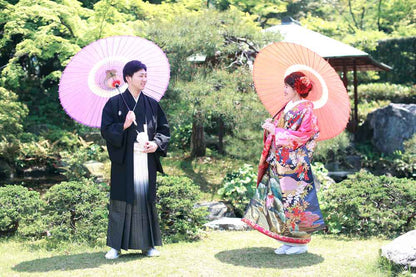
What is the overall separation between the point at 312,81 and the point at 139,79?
188 centimetres

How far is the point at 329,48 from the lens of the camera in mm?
12789

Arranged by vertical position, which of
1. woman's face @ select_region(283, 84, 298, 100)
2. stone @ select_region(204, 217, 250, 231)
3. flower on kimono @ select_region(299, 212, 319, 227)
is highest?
woman's face @ select_region(283, 84, 298, 100)

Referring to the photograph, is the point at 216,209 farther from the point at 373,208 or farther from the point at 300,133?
the point at 300,133

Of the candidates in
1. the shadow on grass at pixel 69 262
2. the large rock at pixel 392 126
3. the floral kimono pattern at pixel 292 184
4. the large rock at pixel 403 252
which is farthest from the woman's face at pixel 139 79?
the large rock at pixel 392 126

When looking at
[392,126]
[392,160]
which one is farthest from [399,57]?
[392,160]

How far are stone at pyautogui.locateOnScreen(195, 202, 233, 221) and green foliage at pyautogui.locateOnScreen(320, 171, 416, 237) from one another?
177 cm

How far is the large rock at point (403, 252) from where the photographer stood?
173 inches

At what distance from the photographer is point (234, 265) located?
506 cm

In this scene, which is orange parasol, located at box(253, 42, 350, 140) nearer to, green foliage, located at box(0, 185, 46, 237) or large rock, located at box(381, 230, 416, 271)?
large rock, located at box(381, 230, 416, 271)

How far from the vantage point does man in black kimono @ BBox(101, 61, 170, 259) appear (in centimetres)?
515

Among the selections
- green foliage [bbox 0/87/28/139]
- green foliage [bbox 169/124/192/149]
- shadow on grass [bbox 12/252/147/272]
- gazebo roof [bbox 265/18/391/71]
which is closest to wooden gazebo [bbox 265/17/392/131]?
gazebo roof [bbox 265/18/391/71]

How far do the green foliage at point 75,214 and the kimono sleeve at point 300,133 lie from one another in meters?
2.44

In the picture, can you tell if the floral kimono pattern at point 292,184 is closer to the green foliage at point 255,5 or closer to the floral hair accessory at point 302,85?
the floral hair accessory at point 302,85

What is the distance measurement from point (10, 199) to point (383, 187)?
16.0ft
